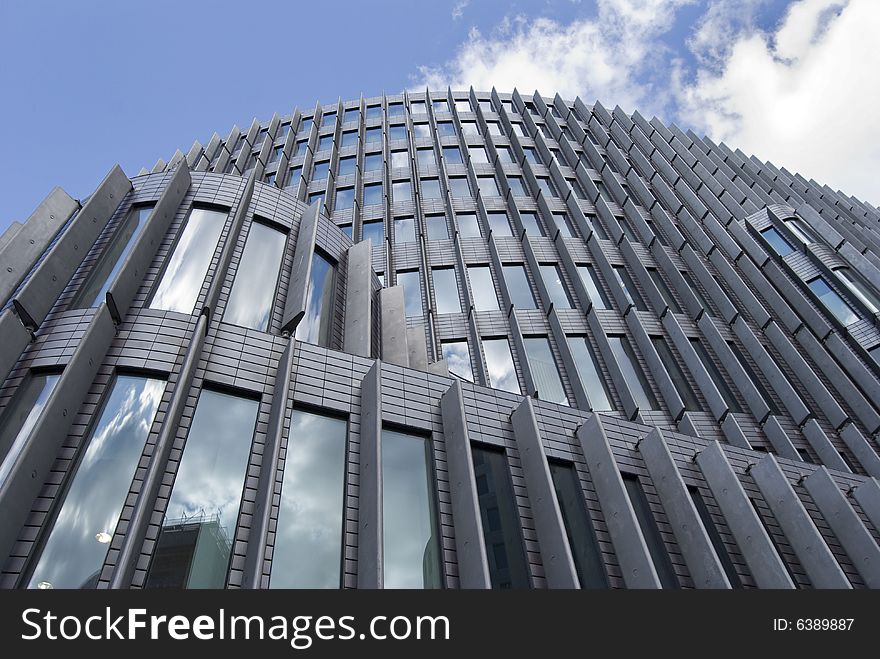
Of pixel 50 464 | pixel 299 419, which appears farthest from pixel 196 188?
pixel 50 464

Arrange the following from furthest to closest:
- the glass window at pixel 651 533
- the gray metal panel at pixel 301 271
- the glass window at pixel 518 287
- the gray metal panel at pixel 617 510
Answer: the glass window at pixel 518 287, the gray metal panel at pixel 301 271, the glass window at pixel 651 533, the gray metal panel at pixel 617 510

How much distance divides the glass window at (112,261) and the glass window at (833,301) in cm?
2482

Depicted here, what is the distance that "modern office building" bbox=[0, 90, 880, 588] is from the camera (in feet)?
31.2

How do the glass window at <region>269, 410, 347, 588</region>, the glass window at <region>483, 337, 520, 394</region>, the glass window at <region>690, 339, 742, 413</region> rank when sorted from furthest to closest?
the glass window at <region>483, 337, 520, 394</region>, the glass window at <region>690, 339, 742, 413</region>, the glass window at <region>269, 410, 347, 588</region>

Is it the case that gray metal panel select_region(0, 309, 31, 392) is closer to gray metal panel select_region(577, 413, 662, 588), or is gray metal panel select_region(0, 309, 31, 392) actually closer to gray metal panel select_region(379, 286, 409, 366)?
gray metal panel select_region(379, 286, 409, 366)

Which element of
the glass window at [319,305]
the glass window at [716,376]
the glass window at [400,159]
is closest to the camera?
the glass window at [319,305]

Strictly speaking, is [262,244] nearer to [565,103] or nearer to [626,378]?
[626,378]

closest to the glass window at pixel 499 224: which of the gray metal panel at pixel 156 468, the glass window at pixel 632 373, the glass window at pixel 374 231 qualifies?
the glass window at pixel 374 231

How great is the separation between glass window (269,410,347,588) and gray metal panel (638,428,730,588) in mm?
7002

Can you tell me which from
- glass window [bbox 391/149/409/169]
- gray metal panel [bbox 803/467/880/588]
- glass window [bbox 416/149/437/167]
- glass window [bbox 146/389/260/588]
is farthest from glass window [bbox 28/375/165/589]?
Answer: glass window [bbox 416/149/437/167]

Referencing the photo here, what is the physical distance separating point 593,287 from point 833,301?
9.57 metres

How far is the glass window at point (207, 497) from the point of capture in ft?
29.2

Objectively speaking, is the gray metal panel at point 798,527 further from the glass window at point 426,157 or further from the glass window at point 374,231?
the glass window at point 426,157

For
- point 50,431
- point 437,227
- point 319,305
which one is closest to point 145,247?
point 319,305
